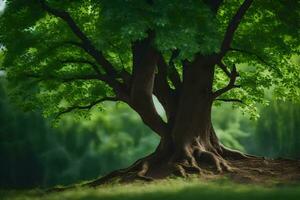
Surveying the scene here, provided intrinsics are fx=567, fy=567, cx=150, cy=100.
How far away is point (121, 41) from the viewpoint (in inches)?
867

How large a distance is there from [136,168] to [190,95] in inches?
145

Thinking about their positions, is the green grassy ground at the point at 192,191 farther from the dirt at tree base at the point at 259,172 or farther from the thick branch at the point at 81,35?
the thick branch at the point at 81,35

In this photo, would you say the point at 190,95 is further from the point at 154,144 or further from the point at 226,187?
the point at 154,144

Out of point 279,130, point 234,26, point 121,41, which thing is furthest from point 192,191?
point 279,130

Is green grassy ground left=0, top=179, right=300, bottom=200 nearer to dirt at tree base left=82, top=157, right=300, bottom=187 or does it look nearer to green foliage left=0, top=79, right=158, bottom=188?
dirt at tree base left=82, top=157, right=300, bottom=187

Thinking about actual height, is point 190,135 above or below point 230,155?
above

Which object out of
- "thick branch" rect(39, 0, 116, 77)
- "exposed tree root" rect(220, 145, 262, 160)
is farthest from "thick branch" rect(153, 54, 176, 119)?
"exposed tree root" rect(220, 145, 262, 160)

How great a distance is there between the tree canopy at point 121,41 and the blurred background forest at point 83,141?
36.3 ft

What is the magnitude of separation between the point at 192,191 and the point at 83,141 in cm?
2825

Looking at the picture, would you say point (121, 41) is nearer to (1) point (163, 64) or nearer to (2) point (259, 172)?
(1) point (163, 64)

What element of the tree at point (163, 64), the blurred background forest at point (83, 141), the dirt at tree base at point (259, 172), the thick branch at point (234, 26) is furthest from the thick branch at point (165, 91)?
the blurred background forest at point (83, 141)

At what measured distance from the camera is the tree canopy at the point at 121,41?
57.7ft

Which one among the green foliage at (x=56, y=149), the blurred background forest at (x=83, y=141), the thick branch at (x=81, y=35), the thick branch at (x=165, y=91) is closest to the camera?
the thick branch at (x=81, y=35)

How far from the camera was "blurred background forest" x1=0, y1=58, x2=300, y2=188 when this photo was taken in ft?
134
